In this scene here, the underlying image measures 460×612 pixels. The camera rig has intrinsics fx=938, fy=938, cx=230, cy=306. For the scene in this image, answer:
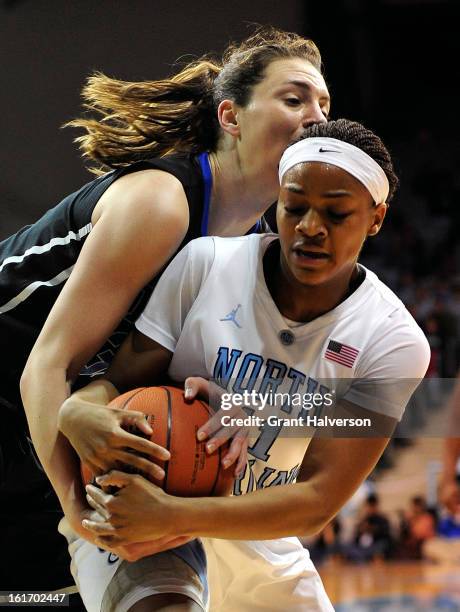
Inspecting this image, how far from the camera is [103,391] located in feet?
5.44

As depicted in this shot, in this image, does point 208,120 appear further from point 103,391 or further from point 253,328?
point 103,391

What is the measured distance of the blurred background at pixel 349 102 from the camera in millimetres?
4191

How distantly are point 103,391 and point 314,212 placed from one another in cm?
49

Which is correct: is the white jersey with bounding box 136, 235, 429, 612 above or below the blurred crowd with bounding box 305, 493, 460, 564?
above

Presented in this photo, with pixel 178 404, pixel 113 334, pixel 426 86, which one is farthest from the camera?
pixel 426 86

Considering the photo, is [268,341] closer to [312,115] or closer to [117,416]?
[117,416]

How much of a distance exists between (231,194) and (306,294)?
39 centimetres

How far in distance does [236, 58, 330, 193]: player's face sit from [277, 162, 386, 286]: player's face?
33 cm

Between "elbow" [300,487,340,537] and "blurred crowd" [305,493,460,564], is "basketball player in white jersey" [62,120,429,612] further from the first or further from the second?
"blurred crowd" [305,493,460,564]

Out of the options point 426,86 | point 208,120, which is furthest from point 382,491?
point 208,120

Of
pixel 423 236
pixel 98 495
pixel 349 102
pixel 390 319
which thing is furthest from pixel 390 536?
pixel 98 495

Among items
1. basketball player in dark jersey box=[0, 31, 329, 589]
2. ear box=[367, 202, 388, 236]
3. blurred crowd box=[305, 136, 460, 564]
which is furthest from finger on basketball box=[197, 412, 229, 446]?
blurred crowd box=[305, 136, 460, 564]

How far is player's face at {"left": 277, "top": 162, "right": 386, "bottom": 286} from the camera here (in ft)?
5.45

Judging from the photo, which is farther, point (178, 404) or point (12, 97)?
point (12, 97)
